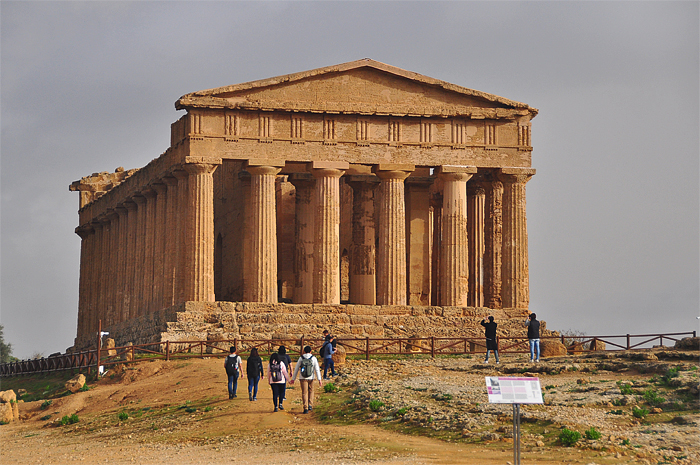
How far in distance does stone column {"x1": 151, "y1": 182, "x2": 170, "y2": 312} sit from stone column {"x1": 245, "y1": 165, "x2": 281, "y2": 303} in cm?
578

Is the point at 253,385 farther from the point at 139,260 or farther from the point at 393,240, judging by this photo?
the point at 139,260

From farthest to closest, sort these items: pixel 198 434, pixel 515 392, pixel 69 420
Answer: pixel 69 420 < pixel 198 434 < pixel 515 392

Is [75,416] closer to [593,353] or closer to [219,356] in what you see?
[219,356]

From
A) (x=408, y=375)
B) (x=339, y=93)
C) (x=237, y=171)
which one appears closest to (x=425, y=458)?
(x=408, y=375)

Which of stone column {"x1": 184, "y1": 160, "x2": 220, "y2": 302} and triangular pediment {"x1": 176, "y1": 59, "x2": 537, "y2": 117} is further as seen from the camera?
triangular pediment {"x1": 176, "y1": 59, "x2": 537, "y2": 117}

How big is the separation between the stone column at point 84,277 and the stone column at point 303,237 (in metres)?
19.7

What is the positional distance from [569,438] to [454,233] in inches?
1161

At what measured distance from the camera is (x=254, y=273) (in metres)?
59.1

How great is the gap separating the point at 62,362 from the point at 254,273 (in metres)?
9.57

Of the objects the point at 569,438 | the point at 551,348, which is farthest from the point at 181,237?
the point at 569,438

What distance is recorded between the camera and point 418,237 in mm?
67750

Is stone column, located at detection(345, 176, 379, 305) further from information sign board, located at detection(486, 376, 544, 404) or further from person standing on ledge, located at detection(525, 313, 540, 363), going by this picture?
information sign board, located at detection(486, 376, 544, 404)

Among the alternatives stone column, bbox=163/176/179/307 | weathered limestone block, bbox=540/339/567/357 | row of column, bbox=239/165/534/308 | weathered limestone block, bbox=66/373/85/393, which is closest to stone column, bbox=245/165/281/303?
row of column, bbox=239/165/534/308

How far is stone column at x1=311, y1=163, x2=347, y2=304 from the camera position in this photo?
59781 millimetres
